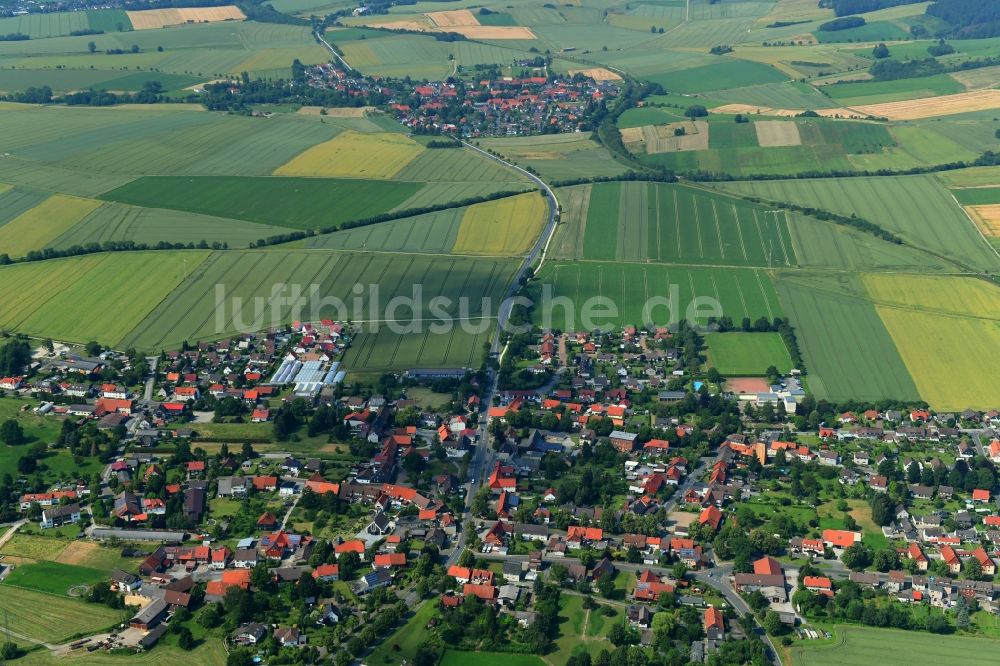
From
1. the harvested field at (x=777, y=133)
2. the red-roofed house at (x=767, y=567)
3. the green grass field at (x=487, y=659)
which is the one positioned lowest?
the green grass field at (x=487, y=659)

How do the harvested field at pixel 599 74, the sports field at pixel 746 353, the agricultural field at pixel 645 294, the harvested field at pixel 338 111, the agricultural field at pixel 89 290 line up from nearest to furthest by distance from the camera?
the sports field at pixel 746 353
the agricultural field at pixel 89 290
the agricultural field at pixel 645 294
the harvested field at pixel 338 111
the harvested field at pixel 599 74

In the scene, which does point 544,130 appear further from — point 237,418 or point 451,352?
point 237,418

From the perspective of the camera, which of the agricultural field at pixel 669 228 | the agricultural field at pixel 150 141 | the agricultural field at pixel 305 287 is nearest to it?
the agricultural field at pixel 305 287

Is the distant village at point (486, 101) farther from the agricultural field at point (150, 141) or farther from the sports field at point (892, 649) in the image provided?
the sports field at point (892, 649)

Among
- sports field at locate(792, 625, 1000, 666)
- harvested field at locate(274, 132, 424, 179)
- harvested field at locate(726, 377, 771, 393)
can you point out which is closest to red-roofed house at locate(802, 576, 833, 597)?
sports field at locate(792, 625, 1000, 666)

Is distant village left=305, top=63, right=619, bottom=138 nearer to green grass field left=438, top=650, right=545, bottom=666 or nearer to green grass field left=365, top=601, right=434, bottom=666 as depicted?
green grass field left=365, top=601, right=434, bottom=666

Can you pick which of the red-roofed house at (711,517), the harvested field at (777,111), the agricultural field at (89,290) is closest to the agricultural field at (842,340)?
the red-roofed house at (711,517)
